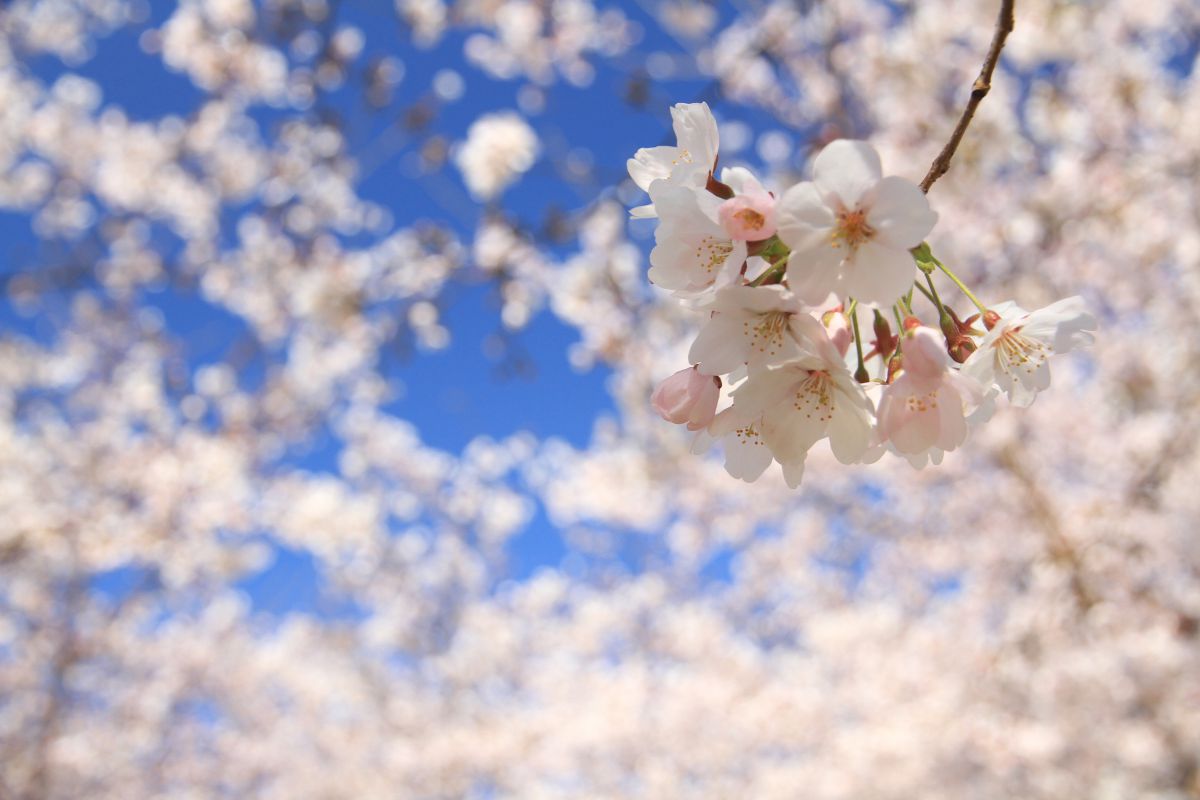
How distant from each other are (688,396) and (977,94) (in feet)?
1.33

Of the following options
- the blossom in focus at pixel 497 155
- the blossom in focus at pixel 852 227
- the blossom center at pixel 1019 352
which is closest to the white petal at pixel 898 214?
the blossom in focus at pixel 852 227

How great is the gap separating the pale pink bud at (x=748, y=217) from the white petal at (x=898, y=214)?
95 millimetres

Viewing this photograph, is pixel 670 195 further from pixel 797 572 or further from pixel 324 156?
pixel 797 572

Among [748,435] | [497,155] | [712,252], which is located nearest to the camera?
[712,252]

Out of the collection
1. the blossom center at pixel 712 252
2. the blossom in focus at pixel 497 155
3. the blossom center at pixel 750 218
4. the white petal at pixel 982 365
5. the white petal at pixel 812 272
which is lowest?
the white petal at pixel 812 272

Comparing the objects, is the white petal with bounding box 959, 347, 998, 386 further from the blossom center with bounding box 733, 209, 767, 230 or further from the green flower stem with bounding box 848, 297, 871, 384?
the blossom center with bounding box 733, 209, 767, 230

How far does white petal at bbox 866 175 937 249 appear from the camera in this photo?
0.73 m

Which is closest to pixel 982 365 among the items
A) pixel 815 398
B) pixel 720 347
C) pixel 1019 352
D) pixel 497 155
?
pixel 1019 352

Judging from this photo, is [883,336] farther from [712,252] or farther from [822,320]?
[712,252]

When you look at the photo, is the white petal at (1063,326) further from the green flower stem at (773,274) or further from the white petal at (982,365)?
the green flower stem at (773,274)

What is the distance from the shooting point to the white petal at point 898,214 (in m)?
0.73

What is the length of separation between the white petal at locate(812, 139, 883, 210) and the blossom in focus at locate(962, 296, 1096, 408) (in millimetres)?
243

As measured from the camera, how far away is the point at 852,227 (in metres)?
0.74

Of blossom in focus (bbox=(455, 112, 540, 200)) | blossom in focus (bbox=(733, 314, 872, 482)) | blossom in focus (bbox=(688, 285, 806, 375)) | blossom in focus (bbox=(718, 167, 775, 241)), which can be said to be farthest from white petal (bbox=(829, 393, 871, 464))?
blossom in focus (bbox=(455, 112, 540, 200))
